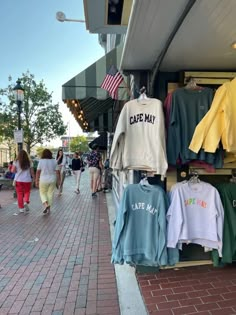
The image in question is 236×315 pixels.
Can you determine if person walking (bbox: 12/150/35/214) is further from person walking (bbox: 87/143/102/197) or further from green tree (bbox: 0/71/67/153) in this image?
green tree (bbox: 0/71/67/153)

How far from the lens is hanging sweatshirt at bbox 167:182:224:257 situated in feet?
11.5

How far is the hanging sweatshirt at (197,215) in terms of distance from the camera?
11.5 feet

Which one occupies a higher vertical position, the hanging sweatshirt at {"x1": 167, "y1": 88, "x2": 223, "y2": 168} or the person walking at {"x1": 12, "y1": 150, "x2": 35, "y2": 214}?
the hanging sweatshirt at {"x1": 167, "y1": 88, "x2": 223, "y2": 168}

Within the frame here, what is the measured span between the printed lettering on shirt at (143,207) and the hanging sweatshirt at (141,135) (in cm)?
40

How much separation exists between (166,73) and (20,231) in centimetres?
425

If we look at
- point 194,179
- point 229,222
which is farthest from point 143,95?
point 229,222

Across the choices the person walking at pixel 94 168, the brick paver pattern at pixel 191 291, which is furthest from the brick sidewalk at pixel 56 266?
the person walking at pixel 94 168

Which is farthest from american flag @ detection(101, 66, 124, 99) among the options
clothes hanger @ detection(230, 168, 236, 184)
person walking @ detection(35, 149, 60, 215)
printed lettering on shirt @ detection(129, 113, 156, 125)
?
person walking @ detection(35, 149, 60, 215)

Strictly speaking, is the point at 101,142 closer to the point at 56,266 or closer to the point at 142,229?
the point at 56,266

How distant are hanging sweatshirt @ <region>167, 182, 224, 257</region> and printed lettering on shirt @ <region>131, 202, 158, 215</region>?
0.18 meters

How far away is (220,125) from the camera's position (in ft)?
10.7

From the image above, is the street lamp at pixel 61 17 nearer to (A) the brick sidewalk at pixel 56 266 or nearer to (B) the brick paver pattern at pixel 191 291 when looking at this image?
(A) the brick sidewalk at pixel 56 266

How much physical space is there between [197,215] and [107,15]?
11.3ft

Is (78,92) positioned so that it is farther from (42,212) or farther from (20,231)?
(42,212)
